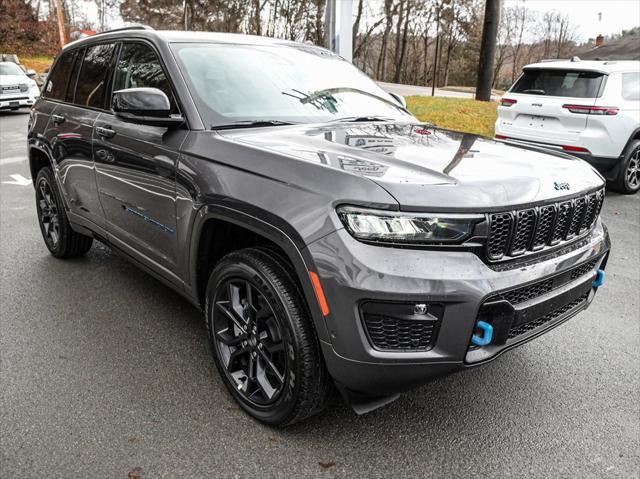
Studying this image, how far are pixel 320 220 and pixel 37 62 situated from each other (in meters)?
44.2

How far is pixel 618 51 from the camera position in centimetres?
3578

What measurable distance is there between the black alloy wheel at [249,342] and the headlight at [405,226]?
602 millimetres

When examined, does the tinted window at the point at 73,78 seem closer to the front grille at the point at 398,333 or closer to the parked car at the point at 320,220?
the parked car at the point at 320,220

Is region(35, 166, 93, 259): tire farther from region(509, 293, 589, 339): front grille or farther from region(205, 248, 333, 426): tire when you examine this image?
region(509, 293, 589, 339): front grille

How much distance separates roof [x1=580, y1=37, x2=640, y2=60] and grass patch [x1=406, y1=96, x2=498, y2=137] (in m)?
22.2

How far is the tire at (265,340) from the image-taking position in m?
2.28

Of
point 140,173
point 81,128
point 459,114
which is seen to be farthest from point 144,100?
point 459,114

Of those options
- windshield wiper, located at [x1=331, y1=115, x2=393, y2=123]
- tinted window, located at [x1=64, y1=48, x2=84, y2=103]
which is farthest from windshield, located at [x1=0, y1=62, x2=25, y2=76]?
windshield wiper, located at [x1=331, y1=115, x2=393, y2=123]

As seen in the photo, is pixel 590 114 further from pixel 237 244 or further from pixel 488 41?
pixel 488 41

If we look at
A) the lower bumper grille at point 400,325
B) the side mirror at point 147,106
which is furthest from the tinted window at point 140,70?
the lower bumper grille at point 400,325

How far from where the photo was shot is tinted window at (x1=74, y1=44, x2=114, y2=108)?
382cm

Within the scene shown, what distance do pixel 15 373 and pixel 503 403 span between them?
2.59 meters

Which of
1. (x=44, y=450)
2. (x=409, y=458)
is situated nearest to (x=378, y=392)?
(x=409, y=458)

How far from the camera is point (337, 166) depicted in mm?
2221
